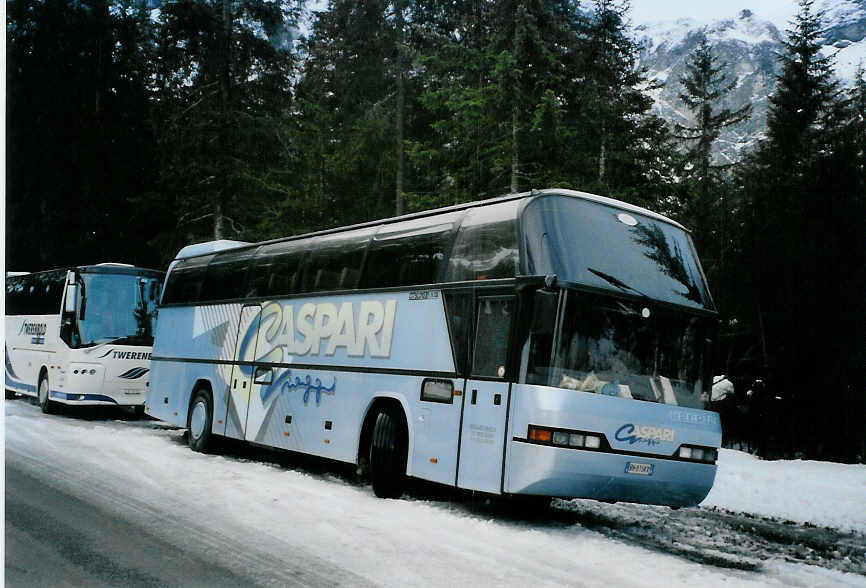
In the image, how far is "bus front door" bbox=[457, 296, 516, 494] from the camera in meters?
8.91

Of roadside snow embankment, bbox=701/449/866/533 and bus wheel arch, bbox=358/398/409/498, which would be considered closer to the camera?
bus wheel arch, bbox=358/398/409/498

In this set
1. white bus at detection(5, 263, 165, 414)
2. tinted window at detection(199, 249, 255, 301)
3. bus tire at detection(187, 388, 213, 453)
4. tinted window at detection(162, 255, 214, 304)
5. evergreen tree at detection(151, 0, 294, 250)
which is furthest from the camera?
evergreen tree at detection(151, 0, 294, 250)

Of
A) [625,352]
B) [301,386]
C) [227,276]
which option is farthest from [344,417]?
[227,276]

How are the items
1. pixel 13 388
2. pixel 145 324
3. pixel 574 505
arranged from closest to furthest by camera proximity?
pixel 574 505 → pixel 145 324 → pixel 13 388

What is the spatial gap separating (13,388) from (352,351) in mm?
15775

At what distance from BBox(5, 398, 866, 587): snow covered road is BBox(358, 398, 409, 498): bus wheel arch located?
315mm

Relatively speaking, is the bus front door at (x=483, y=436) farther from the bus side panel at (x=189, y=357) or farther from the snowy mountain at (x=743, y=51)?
the snowy mountain at (x=743, y=51)

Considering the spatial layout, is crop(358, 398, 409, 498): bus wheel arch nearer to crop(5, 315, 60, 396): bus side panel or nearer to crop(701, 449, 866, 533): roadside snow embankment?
crop(701, 449, 866, 533): roadside snow embankment

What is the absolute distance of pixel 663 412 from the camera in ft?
29.7

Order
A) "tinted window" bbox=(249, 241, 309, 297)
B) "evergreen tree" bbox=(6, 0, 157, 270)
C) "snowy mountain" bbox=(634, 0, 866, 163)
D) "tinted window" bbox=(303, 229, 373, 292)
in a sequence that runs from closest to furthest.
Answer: "tinted window" bbox=(303, 229, 373, 292) → "tinted window" bbox=(249, 241, 309, 297) → "snowy mountain" bbox=(634, 0, 866, 163) → "evergreen tree" bbox=(6, 0, 157, 270)

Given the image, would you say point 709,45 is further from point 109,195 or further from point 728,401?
point 109,195

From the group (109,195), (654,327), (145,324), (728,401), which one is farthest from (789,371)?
(109,195)

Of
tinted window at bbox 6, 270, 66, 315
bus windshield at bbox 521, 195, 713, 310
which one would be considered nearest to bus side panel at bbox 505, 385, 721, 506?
bus windshield at bbox 521, 195, 713, 310

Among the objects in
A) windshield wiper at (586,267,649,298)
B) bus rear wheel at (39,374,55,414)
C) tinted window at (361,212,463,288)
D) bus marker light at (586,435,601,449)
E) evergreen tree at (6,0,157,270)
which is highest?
evergreen tree at (6,0,157,270)
